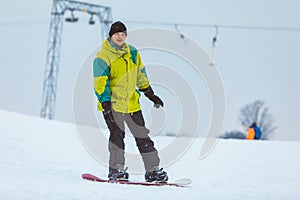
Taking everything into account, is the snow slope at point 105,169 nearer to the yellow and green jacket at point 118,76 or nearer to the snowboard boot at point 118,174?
the snowboard boot at point 118,174

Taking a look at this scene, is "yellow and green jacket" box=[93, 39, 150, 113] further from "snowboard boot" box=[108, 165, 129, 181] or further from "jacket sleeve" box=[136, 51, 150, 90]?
"snowboard boot" box=[108, 165, 129, 181]

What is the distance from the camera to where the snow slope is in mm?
4660

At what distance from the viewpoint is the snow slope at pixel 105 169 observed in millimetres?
4660

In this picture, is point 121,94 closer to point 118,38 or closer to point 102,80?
point 102,80

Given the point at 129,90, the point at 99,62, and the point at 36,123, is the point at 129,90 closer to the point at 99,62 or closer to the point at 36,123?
the point at 99,62

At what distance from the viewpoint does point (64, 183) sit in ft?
16.3

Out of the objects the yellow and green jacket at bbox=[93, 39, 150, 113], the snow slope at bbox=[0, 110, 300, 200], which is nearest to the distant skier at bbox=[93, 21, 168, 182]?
the yellow and green jacket at bbox=[93, 39, 150, 113]

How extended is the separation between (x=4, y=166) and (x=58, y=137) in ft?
16.5

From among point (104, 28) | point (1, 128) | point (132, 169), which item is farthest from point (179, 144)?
point (104, 28)

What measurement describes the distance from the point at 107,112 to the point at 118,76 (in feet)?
1.17

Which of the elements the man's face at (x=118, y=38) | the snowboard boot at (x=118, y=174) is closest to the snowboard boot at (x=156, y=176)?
the snowboard boot at (x=118, y=174)

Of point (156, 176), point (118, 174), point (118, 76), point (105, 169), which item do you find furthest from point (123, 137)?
point (105, 169)

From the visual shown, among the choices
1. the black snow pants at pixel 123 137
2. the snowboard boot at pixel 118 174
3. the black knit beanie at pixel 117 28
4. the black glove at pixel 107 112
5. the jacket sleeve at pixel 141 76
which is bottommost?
the snowboard boot at pixel 118 174

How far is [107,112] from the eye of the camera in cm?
546
